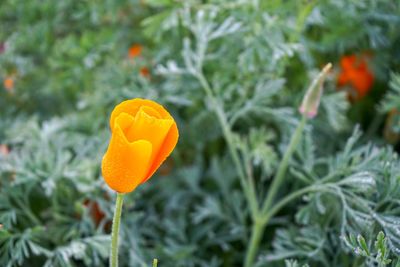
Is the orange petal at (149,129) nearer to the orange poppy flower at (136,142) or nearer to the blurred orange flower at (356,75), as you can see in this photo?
the orange poppy flower at (136,142)

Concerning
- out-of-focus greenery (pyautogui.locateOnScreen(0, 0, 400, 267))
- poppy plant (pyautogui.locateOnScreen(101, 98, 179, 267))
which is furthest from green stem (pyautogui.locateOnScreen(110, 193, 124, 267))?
out-of-focus greenery (pyautogui.locateOnScreen(0, 0, 400, 267))

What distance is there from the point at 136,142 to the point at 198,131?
62 centimetres

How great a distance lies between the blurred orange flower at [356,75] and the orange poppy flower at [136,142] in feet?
2.48

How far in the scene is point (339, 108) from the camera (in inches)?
43.3

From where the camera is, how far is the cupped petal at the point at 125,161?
585mm

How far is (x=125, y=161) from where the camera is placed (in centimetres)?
60

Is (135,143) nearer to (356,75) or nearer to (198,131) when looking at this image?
(198,131)

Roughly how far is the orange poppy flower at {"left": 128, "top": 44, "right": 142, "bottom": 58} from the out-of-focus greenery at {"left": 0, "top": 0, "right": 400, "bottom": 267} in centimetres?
2

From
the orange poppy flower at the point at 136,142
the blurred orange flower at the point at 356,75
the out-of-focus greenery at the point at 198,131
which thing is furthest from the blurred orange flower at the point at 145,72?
the orange poppy flower at the point at 136,142

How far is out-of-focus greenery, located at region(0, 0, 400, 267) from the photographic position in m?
0.83

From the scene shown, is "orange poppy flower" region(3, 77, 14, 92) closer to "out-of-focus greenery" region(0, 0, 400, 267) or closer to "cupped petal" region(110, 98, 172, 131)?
"out-of-focus greenery" region(0, 0, 400, 267)

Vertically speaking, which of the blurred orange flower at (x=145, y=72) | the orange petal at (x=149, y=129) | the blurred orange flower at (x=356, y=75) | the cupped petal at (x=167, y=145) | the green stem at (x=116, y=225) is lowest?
the blurred orange flower at (x=356, y=75)

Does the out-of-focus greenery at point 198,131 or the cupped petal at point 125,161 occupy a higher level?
the cupped petal at point 125,161

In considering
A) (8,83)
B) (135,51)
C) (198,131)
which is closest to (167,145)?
(198,131)
